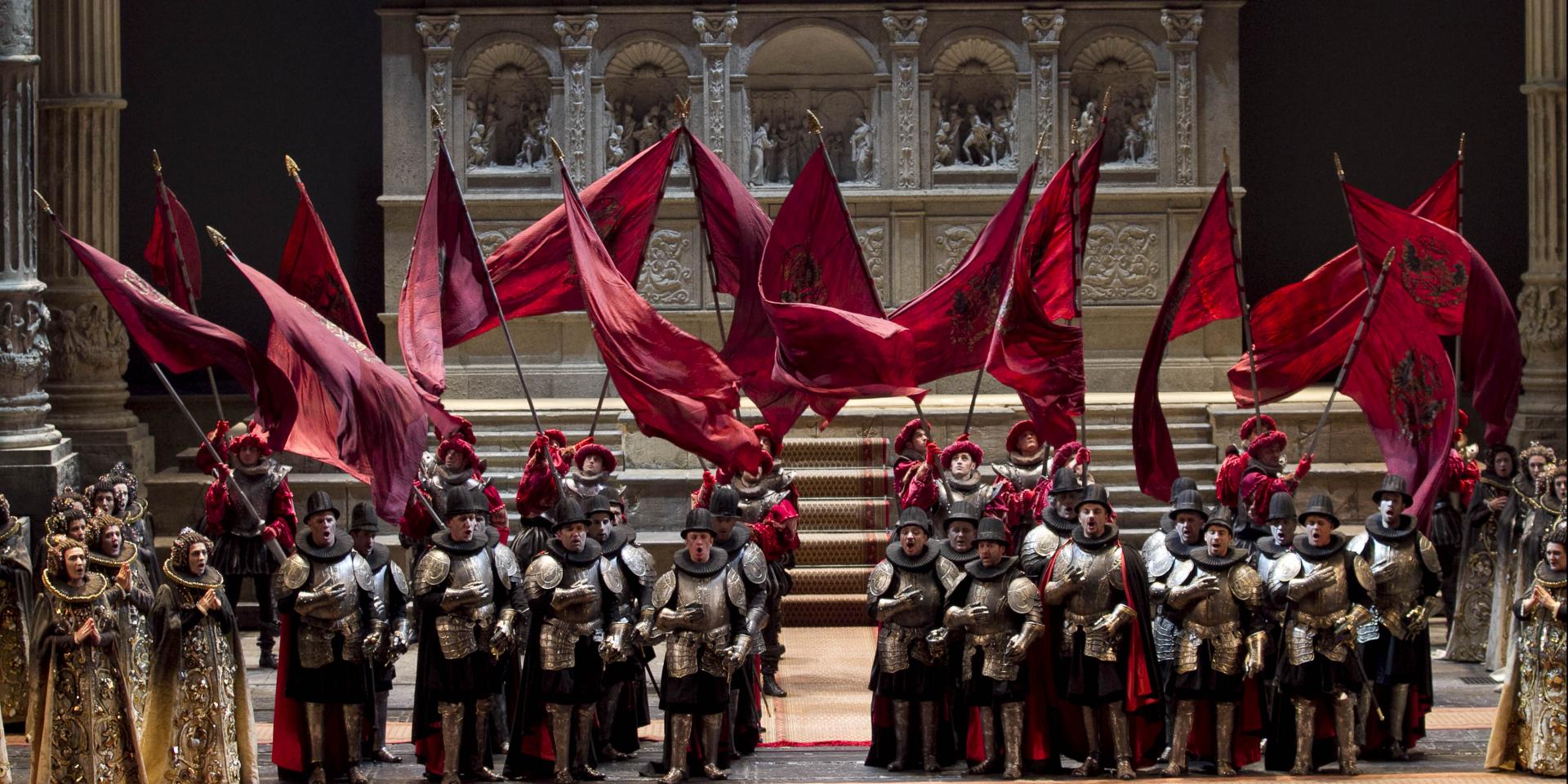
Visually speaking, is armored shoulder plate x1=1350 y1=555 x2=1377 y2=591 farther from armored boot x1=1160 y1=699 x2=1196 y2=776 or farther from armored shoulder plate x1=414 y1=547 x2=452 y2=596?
armored shoulder plate x1=414 y1=547 x2=452 y2=596

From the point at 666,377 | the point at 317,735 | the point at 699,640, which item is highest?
the point at 666,377

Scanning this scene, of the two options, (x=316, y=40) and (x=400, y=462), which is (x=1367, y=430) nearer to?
(x=400, y=462)

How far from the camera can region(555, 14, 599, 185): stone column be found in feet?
59.1

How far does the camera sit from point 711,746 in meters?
10.4

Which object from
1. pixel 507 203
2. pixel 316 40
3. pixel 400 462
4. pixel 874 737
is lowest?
pixel 874 737

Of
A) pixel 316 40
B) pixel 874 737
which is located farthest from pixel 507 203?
pixel 874 737

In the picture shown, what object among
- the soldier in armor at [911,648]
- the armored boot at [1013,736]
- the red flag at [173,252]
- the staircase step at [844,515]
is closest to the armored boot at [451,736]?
the soldier in armor at [911,648]

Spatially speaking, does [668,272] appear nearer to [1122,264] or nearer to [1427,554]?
[1122,264]

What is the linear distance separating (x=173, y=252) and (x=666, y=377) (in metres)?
3.28

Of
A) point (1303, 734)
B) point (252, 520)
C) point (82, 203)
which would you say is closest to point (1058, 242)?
point (1303, 734)

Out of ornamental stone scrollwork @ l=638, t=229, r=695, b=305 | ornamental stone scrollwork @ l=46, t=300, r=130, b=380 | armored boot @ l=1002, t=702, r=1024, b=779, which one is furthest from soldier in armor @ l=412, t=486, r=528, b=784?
ornamental stone scrollwork @ l=638, t=229, r=695, b=305

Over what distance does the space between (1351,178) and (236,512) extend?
1150 cm

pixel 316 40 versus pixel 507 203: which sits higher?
pixel 316 40

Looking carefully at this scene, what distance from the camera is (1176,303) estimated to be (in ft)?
38.0
